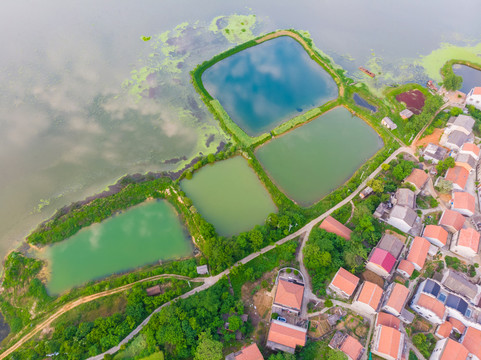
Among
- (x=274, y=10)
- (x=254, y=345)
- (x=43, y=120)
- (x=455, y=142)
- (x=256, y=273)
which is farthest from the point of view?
(x=274, y=10)

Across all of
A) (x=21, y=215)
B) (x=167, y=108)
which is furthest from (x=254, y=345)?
(x=167, y=108)

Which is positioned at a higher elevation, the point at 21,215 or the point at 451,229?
the point at 21,215

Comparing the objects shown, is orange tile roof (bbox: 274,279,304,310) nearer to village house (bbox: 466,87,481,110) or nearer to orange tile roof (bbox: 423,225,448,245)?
orange tile roof (bbox: 423,225,448,245)

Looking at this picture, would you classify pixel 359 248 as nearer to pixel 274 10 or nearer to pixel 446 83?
pixel 446 83

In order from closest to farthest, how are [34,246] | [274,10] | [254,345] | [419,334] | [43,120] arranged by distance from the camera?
[254,345] → [419,334] → [34,246] → [43,120] → [274,10]

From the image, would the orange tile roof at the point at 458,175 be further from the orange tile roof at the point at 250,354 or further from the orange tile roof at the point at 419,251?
the orange tile roof at the point at 250,354

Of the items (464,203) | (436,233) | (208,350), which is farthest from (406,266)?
(208,350)

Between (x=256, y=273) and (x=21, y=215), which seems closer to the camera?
(x=256, y=273)
